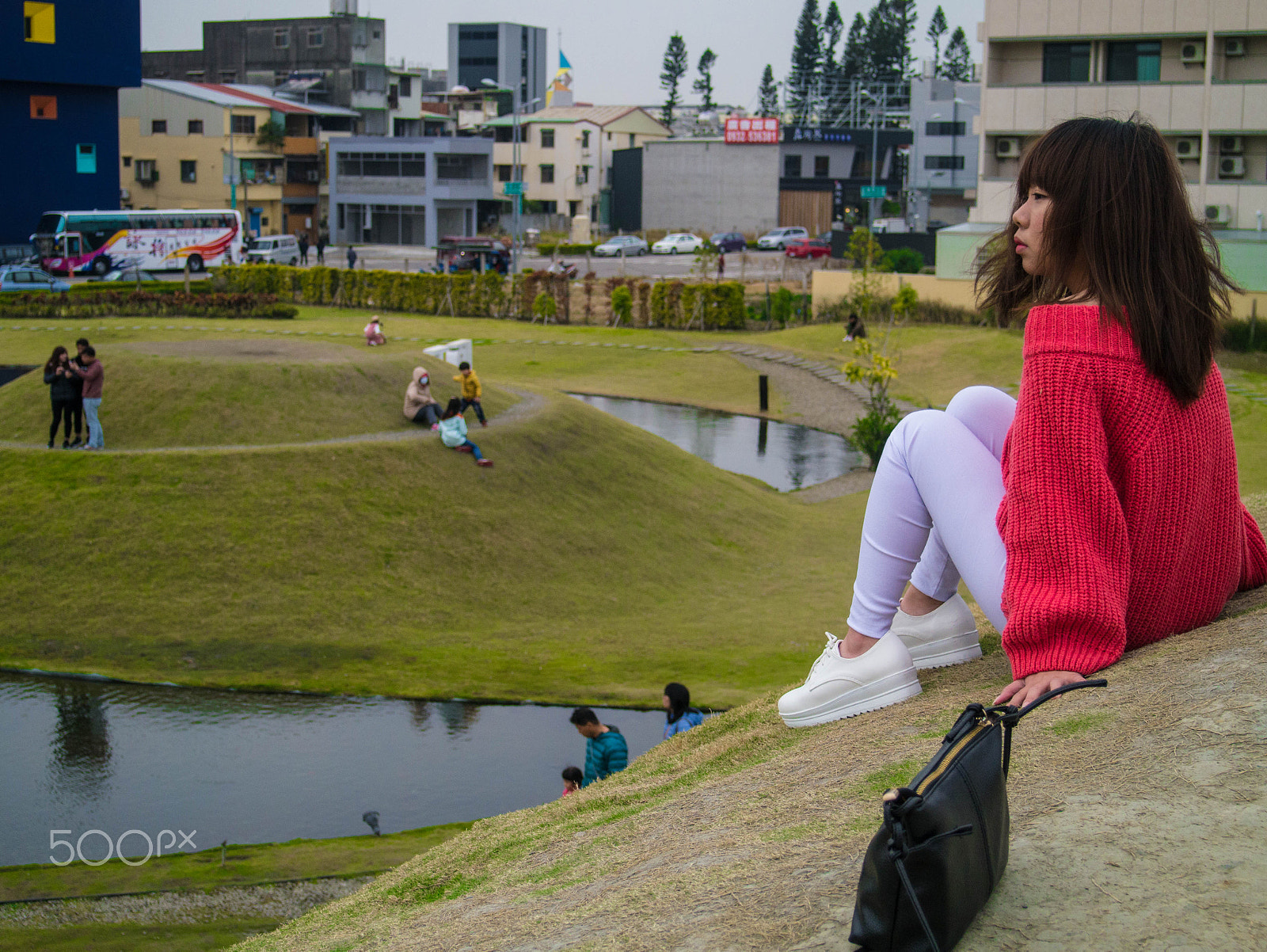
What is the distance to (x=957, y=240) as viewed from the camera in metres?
40.1

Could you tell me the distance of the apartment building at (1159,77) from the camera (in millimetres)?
34125

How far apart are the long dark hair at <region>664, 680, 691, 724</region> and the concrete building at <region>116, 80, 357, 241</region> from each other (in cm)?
6685

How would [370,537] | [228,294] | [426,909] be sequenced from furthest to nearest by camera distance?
[228,294]
[370,537]
[426,909]

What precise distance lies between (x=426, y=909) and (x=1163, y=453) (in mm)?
2773

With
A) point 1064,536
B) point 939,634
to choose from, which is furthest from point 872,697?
point 1064,536

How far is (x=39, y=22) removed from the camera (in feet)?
169

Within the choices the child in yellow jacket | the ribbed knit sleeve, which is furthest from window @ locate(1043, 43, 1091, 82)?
the ribbed knit sleeve

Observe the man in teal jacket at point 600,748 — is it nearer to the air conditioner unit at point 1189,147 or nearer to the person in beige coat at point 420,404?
the person in beige coat at point 420,404

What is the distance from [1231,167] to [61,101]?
153 ft

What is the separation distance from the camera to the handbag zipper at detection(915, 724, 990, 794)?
2.29m

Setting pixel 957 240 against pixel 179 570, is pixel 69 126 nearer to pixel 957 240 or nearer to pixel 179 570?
pixel 957 240

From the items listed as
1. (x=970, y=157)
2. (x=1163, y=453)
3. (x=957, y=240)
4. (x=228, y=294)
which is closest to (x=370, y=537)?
(x=1163, y=453)

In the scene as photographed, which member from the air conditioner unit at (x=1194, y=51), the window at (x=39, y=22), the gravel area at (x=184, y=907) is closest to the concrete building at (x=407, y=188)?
the window at (x=39, y=22)

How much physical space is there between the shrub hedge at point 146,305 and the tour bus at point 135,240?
629 centimetres
